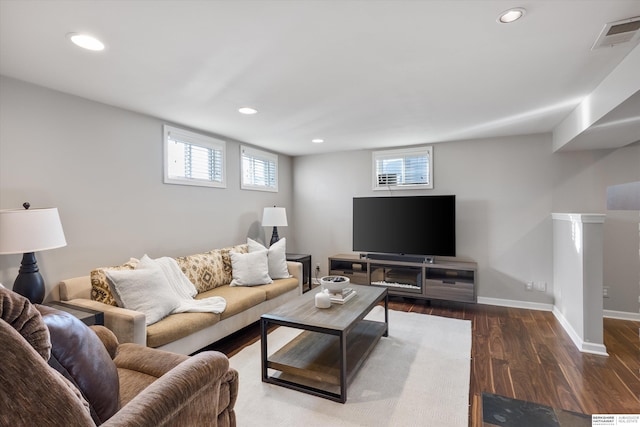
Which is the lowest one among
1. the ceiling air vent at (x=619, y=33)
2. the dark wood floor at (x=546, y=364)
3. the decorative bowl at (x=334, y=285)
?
the dark wood floor at (x=546, y=364)

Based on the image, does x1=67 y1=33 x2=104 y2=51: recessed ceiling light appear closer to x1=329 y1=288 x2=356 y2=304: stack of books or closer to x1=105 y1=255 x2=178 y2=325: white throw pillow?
x1=105 y1=255 x2=178 y2=325: white throw pillow

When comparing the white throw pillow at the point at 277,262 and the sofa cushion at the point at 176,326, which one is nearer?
the sofa cushion at the point at 176,326

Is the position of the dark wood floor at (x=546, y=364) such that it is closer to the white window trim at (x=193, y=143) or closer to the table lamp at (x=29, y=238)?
the table lamp at (x=29, y=238)

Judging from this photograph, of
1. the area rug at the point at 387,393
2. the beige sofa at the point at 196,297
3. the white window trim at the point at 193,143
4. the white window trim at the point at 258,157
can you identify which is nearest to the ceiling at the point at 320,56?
the white window trim at the point at 193,143

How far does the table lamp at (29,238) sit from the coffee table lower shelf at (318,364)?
1.72 m

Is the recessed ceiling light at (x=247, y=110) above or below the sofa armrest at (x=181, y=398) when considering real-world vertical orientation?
above

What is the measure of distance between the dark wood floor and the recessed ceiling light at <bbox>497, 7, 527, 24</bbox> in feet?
7.65

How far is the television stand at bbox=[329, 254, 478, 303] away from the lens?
13.2ft

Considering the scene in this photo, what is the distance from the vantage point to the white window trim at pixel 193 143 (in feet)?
11.3

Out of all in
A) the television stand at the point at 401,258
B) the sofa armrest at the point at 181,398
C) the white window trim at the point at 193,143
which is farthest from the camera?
the television stand at the point at 401,258

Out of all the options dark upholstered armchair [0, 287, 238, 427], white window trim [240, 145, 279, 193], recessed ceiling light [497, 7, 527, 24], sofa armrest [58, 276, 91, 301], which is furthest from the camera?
white window trim [240, 145, 279, 193]

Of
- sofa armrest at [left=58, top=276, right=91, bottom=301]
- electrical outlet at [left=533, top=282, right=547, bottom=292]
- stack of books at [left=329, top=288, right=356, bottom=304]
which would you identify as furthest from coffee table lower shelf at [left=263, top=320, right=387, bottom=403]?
electrical outlet at [left=533, top=282, right=547, bottom=292]

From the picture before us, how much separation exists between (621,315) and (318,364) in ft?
12.5

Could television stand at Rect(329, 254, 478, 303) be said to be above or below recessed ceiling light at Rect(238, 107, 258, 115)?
below
